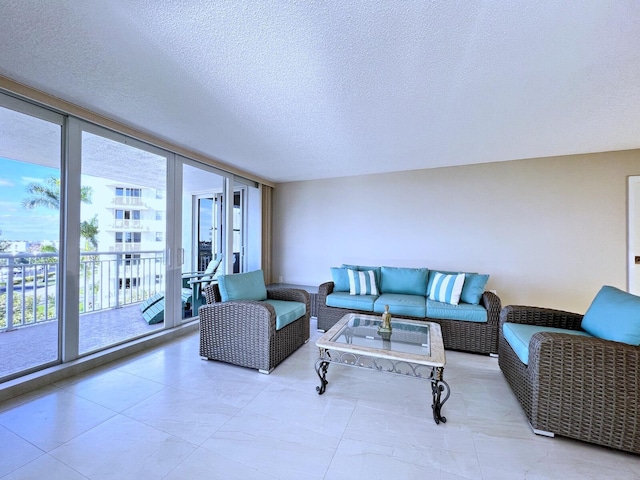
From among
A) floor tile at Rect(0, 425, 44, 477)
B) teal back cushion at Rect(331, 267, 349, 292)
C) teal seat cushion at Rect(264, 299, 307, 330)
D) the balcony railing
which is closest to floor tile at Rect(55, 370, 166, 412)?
floor tile at Rect(0, 425, 44, 477)

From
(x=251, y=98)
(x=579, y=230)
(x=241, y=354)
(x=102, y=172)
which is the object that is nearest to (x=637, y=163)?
(x=579, y=230)

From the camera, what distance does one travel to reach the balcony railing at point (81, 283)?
260cm

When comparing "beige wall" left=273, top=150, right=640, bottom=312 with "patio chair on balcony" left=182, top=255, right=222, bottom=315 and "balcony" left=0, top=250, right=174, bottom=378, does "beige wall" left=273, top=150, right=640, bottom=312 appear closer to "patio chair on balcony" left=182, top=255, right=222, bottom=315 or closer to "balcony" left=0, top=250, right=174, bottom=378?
"patio chair on balcony" left=182, top=255, right=222, bottom=315

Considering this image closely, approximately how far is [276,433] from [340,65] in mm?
2399

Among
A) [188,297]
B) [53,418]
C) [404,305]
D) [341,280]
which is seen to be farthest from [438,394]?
[188,297]

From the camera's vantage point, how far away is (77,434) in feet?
5.17

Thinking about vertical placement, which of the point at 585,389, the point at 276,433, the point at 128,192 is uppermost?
the point at 128,192

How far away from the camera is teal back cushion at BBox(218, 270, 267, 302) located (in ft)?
9.02

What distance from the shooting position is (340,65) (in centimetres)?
169

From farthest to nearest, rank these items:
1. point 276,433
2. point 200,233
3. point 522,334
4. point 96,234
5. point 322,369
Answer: point 200,233 → point 96,234 → point 322,369 → point 522,334 → point 276,433

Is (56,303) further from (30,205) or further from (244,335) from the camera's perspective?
(244,335)

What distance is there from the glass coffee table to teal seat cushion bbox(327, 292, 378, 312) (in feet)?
1.46

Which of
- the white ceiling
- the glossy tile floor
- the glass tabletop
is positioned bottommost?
the glossy tile floor

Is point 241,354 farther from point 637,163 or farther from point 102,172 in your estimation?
point 637,163
